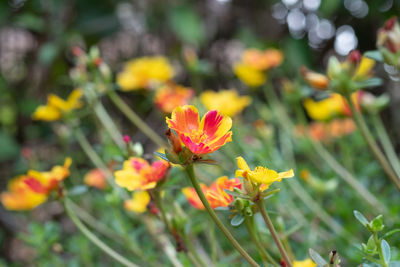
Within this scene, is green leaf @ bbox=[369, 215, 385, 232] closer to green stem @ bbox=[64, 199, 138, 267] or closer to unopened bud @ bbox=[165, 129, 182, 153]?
unopened bud @ bbox=[165, 129, 182, 153]

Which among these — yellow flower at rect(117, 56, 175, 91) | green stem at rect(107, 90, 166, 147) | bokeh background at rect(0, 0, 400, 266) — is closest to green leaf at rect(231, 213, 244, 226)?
green stem at rect(107, 90, 166, 147)

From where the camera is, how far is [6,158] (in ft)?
4.46

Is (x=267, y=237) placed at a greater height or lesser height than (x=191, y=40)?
lesser

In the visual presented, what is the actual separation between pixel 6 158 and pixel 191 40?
745mm

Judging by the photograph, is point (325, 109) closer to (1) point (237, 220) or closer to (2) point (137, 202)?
(2) point (137, 202)

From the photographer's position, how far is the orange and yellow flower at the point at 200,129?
1.12 feet

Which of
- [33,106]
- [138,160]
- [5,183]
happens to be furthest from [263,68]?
[5,183]

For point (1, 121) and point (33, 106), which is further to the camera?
point (1, 121)

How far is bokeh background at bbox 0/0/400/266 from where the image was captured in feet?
4.38

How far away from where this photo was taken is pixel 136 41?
186 cm

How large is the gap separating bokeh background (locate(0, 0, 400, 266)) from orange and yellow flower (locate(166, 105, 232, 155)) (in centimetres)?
86

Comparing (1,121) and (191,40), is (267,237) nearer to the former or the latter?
(191,40)


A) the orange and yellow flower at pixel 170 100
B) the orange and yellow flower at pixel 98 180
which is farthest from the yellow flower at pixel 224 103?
the orange and yellow flower at pixel 98 180

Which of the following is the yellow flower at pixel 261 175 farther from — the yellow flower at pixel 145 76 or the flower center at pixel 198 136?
the yellow flower at pixel 145 76
